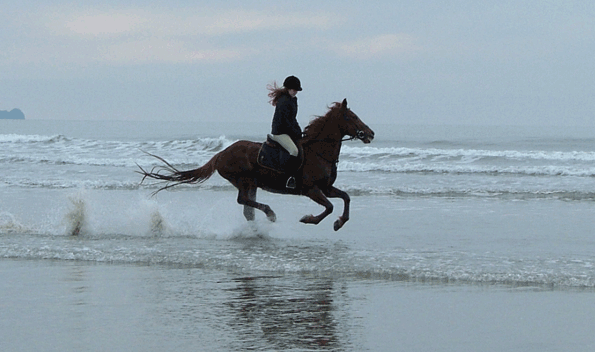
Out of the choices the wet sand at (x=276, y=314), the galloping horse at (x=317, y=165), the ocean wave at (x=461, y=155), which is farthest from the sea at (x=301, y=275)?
the ocean wave at (x=461, y=155)

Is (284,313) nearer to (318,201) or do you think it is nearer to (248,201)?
Answer: (318,201)

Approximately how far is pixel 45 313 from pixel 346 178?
1741cm

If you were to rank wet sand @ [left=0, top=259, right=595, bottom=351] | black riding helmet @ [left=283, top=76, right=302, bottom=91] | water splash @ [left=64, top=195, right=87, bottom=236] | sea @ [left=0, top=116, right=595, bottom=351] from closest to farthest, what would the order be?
wet sand @ [left=0, top=259, right=595, bottom=351] → sea @ [left=0, top=116, right=595, bottom=351] → black riding helmet @ [left=283, top=76, right=302, bottom=91] → water splash @ [left=64, top=195, right=87, bottom=236]

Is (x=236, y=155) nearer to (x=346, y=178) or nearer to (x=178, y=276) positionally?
(x=178, y=276)

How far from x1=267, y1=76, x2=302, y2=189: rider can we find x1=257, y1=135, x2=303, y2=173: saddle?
6cm

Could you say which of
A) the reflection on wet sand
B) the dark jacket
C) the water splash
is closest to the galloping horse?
the dark jacket

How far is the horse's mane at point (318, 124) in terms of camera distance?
11078mm

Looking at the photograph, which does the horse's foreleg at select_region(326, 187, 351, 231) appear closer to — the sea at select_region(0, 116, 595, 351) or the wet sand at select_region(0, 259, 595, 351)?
the sea at select_region(0, 116, 595, 351)

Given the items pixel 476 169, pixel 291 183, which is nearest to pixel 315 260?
pixel 291 183

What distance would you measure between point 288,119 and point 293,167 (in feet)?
2.41

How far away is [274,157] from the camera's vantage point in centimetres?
1101

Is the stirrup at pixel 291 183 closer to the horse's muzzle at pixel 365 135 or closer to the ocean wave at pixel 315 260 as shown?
the ocean wave at pixel 315 260

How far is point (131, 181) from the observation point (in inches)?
880

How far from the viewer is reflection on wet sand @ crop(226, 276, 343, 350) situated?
5359 mm
